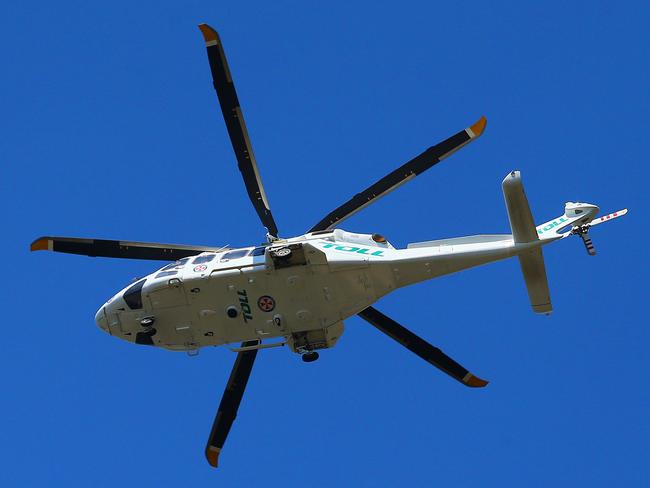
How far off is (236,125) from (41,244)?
23.0ft

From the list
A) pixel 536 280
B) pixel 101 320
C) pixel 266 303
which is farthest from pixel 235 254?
pixel 536 280

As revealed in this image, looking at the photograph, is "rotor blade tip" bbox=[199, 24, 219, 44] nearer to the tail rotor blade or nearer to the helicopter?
the helicopter

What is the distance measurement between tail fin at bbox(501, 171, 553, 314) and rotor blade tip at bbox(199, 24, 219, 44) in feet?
29.7

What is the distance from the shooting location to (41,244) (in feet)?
115

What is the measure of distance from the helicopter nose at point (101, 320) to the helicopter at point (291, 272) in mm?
29

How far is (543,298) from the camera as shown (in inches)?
1273

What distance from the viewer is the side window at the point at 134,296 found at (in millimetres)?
33531

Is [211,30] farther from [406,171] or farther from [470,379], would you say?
[470,379]

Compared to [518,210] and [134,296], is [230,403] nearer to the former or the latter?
[134,296]

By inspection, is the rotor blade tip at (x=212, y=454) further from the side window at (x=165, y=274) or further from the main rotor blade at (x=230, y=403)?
the side window at (x=165, y=274)

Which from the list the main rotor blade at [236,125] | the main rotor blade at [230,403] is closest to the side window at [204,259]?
the main rotor blade at [236,125]

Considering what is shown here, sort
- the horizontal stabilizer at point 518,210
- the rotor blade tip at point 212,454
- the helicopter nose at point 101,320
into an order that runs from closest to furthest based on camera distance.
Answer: the horizontal stabilizer at point 518,210 → the helicopter nose at point 101,320 → the rotor blade tip at point 212,454

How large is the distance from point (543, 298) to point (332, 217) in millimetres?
6308

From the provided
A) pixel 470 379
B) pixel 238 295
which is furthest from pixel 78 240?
pixel 470 379
